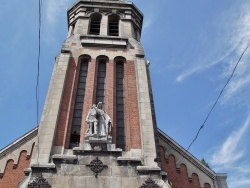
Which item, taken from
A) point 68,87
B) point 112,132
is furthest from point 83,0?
point 112,132

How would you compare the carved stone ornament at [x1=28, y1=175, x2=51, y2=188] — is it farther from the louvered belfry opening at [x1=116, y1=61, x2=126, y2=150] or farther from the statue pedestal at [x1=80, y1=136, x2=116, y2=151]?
the louvered belfry opening at [x1=116, y1=61, x2=126, y2=150]

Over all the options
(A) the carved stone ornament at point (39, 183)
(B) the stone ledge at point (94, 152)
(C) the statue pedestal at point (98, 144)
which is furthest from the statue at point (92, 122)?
(A) the carved stone ornament at point (39, 183)

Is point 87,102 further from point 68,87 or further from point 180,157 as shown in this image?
point 180,157

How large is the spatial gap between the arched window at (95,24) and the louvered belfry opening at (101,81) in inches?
156

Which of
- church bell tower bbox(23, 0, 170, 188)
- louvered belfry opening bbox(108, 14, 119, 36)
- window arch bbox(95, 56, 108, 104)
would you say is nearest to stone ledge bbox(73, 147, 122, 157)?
church bell tower bbox(23, 0, 170, 188)

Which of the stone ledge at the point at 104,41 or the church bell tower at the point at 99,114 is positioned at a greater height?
the stone ledge at the point at 104,41

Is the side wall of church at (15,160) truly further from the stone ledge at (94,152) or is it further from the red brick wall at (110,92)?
the red brick wall at (110,92)

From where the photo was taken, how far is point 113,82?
1861cm

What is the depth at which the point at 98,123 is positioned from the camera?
15.2 m

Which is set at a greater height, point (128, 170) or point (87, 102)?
point (87, 102)

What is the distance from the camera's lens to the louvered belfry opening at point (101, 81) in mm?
17894

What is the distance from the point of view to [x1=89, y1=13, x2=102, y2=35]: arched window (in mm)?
23722

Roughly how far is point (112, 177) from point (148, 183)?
1.28 metres

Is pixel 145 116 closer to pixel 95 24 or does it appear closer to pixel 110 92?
pixel 110 92
